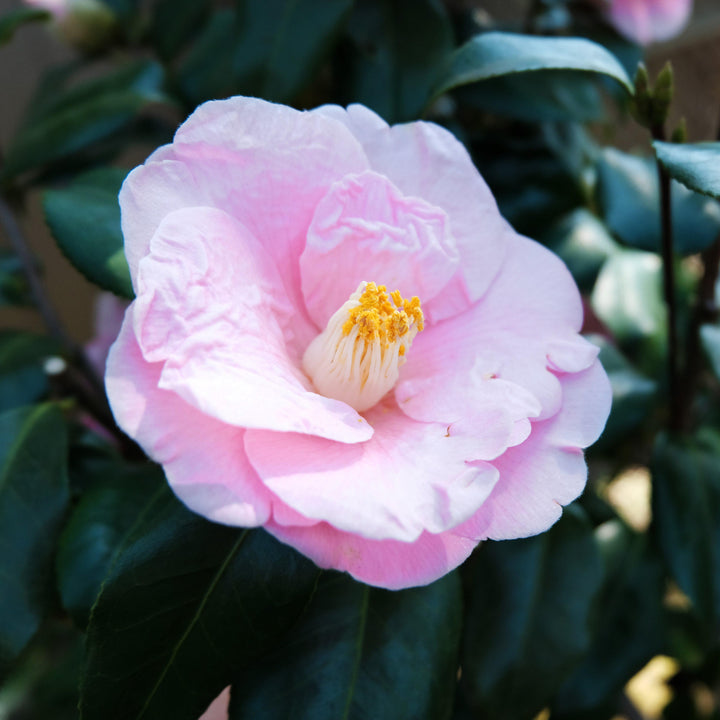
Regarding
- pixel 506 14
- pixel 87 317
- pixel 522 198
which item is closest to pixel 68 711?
pixel 87 317

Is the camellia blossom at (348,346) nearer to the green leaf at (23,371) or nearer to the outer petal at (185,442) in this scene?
the outer petal at (185,442)

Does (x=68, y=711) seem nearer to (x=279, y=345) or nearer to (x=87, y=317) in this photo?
(x=87, y=317)

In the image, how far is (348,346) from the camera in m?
0.50

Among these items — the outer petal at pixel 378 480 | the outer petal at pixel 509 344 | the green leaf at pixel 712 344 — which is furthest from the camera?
the green leaf at pixel 712 344

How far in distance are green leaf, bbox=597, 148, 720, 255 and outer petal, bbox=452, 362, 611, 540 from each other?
0.32 m

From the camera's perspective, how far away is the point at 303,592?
0.47 meters

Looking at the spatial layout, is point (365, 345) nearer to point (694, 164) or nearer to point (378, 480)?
point (378, 480)

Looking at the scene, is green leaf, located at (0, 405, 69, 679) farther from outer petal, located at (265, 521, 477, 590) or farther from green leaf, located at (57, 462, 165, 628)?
outer petal, located at (265, 521, 477, 590)

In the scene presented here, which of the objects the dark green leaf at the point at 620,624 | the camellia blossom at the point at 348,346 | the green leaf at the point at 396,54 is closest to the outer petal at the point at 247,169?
the camellia blossom at the point at 348,346

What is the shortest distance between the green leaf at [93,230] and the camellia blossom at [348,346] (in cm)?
13

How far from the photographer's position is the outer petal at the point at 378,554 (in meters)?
0.39

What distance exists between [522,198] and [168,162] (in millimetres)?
604

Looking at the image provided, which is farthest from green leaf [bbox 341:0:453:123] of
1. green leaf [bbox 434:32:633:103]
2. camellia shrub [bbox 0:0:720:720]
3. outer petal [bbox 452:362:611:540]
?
outer petal [bbox 452:362:611:540]

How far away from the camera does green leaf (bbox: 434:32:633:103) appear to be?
0.56 metres
